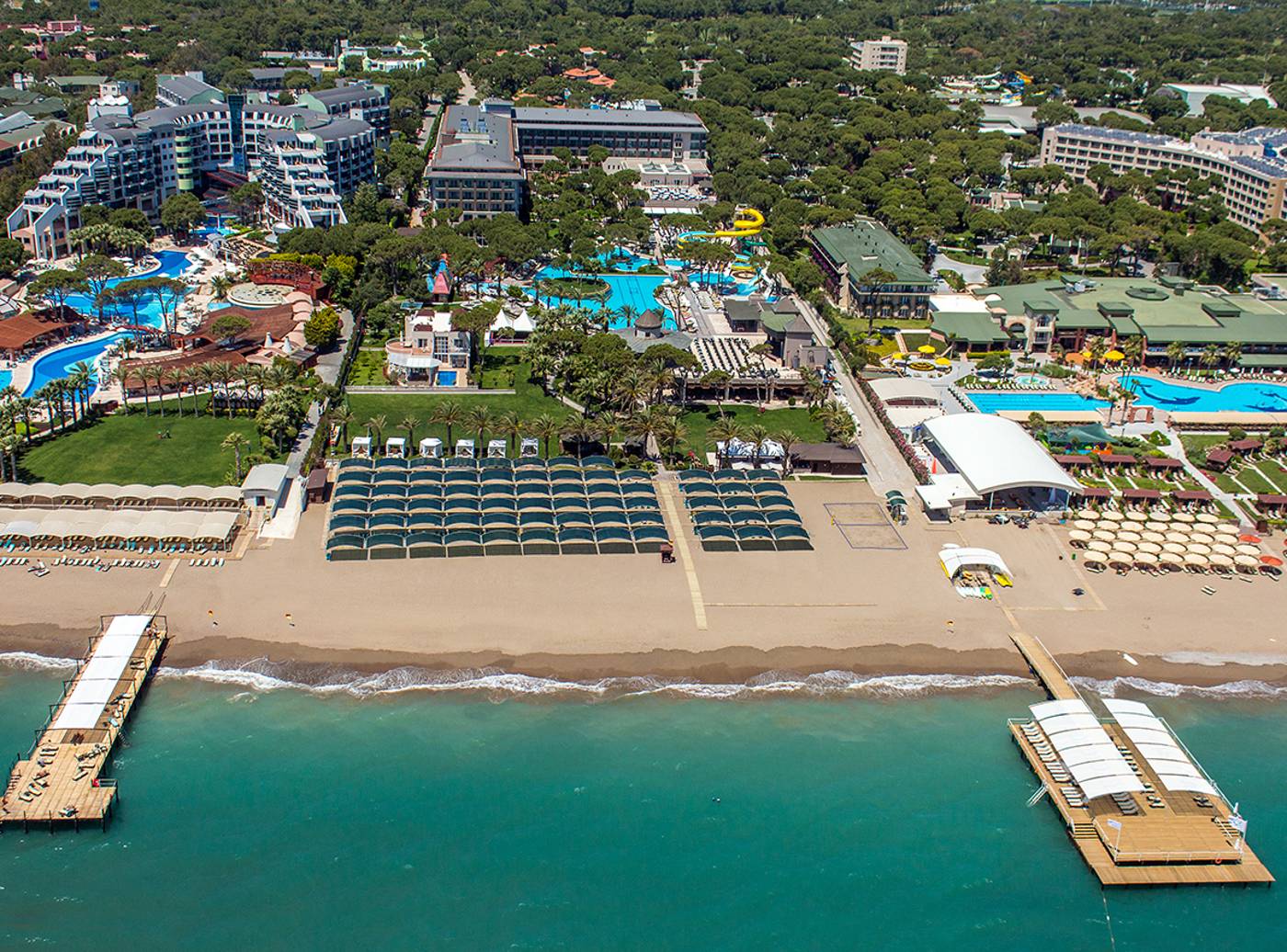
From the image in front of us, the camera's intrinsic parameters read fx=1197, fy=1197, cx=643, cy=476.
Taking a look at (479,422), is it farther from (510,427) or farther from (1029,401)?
(1029,401)

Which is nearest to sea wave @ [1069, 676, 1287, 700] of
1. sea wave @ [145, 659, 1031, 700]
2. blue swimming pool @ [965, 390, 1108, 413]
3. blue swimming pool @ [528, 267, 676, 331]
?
sea wave @ [145, 659, 1031, 700]

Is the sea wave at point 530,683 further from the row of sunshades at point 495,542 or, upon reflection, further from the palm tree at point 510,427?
the palm tree at point 510,427

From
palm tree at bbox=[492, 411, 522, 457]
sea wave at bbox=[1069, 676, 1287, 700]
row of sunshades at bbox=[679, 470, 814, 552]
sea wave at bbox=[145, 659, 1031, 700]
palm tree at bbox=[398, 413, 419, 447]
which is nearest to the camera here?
sea wave at bbox=[145, 659, 1031, 700]

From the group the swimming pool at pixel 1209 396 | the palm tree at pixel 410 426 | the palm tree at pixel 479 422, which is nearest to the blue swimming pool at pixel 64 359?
the palm tree at pixel 410 426

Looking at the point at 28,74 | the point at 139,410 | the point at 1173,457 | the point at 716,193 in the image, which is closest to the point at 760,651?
the point at 1173,457

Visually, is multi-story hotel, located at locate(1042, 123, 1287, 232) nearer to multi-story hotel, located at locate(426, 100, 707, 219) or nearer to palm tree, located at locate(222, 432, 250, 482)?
multi-story hotel, located at locate(426, 100, 707, 219)

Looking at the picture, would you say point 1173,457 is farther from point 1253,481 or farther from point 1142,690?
point 1142,690

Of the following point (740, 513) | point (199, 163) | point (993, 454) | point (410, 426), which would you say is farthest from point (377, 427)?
point (199, 163)
